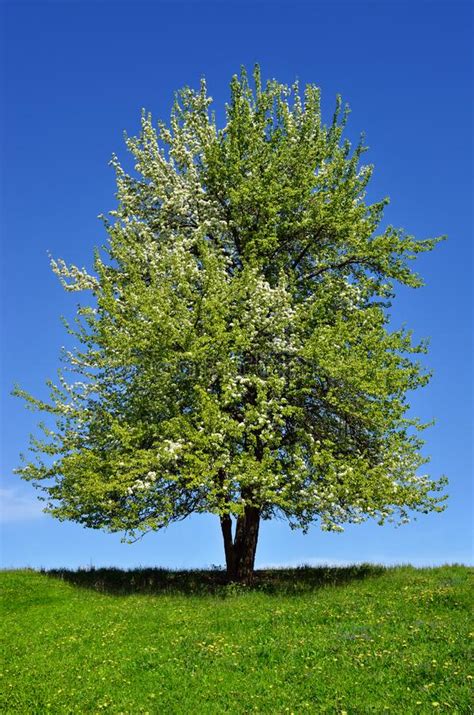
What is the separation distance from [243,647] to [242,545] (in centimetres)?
1187

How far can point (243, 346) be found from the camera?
91.2 ft

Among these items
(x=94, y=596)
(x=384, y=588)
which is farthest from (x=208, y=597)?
(x=384, y=588)

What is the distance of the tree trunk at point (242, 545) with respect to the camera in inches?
1200

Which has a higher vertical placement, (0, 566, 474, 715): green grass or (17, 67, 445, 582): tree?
(17, 67, 445, 582): tree

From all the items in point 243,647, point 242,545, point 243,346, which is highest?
point 243,346

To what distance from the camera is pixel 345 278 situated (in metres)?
32.2

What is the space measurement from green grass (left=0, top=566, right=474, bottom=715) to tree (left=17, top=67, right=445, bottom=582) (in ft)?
9.82

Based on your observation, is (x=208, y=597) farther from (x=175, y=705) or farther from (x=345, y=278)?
(x=345, y=278)

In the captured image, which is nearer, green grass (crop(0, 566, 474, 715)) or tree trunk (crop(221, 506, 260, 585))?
green grass (crop(0, 566, 474, 715))

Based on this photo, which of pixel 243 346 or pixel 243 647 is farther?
pixel 243 346

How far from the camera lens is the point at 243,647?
18938 mm

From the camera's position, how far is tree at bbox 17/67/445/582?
2703 centimetres

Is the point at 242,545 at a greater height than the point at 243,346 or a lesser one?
lesser

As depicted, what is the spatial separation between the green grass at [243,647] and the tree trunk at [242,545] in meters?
1.15
